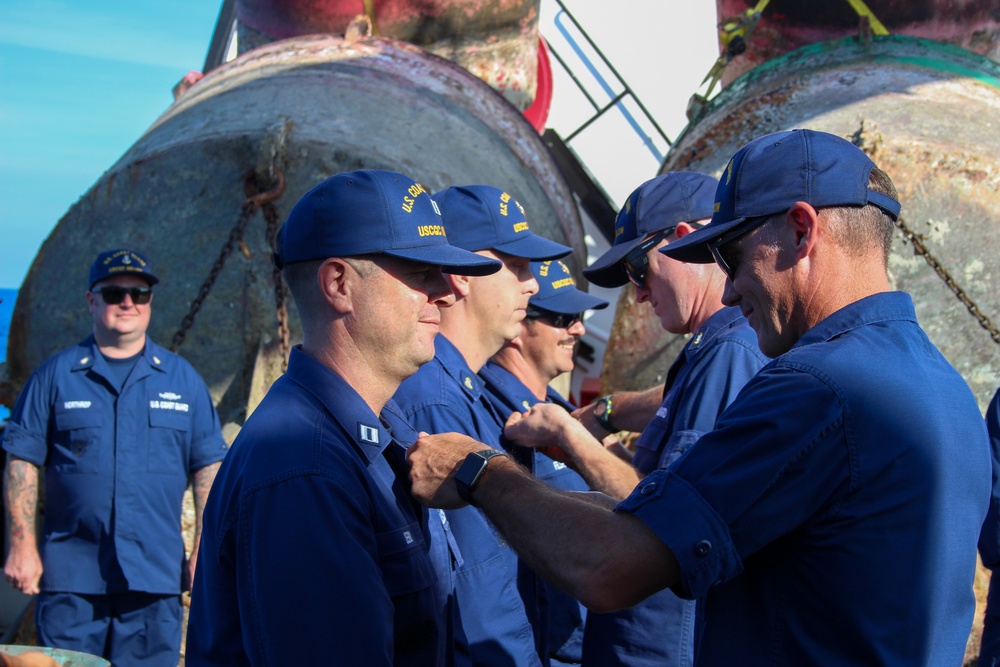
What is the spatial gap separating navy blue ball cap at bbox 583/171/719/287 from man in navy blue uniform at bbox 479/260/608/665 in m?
0.49

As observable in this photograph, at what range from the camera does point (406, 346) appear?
6.42ft

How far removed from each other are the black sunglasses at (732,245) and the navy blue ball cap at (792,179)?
0.04 ft

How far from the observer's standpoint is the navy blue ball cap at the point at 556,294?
11.6 ft

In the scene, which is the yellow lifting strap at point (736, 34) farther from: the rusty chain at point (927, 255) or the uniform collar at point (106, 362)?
the uniform collar at point (106, 362)

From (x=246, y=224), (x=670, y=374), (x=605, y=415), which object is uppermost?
(x=246, y=224)

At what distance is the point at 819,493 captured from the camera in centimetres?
156

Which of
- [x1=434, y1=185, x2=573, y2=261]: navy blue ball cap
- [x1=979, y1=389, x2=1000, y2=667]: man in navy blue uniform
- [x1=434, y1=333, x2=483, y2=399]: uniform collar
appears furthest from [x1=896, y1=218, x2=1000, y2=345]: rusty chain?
[x1=434, y1=333, x2=483, y2=399]: uniform collar

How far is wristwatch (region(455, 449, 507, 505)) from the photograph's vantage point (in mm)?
1881

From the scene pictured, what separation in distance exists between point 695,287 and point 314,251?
132cm

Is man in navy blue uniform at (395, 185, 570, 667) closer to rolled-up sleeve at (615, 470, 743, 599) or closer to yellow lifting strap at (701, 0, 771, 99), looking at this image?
rolled-up sleeve at (615, 470, 743, 599)

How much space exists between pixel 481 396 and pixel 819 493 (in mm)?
1347

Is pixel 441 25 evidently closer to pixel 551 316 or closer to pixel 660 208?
pixel 551 316

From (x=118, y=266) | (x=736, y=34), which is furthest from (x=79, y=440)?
(x=736, y=34)

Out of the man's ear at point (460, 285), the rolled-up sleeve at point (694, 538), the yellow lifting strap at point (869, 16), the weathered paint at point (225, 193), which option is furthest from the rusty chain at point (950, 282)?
the rolled-up sleeve at point (694, 538)
